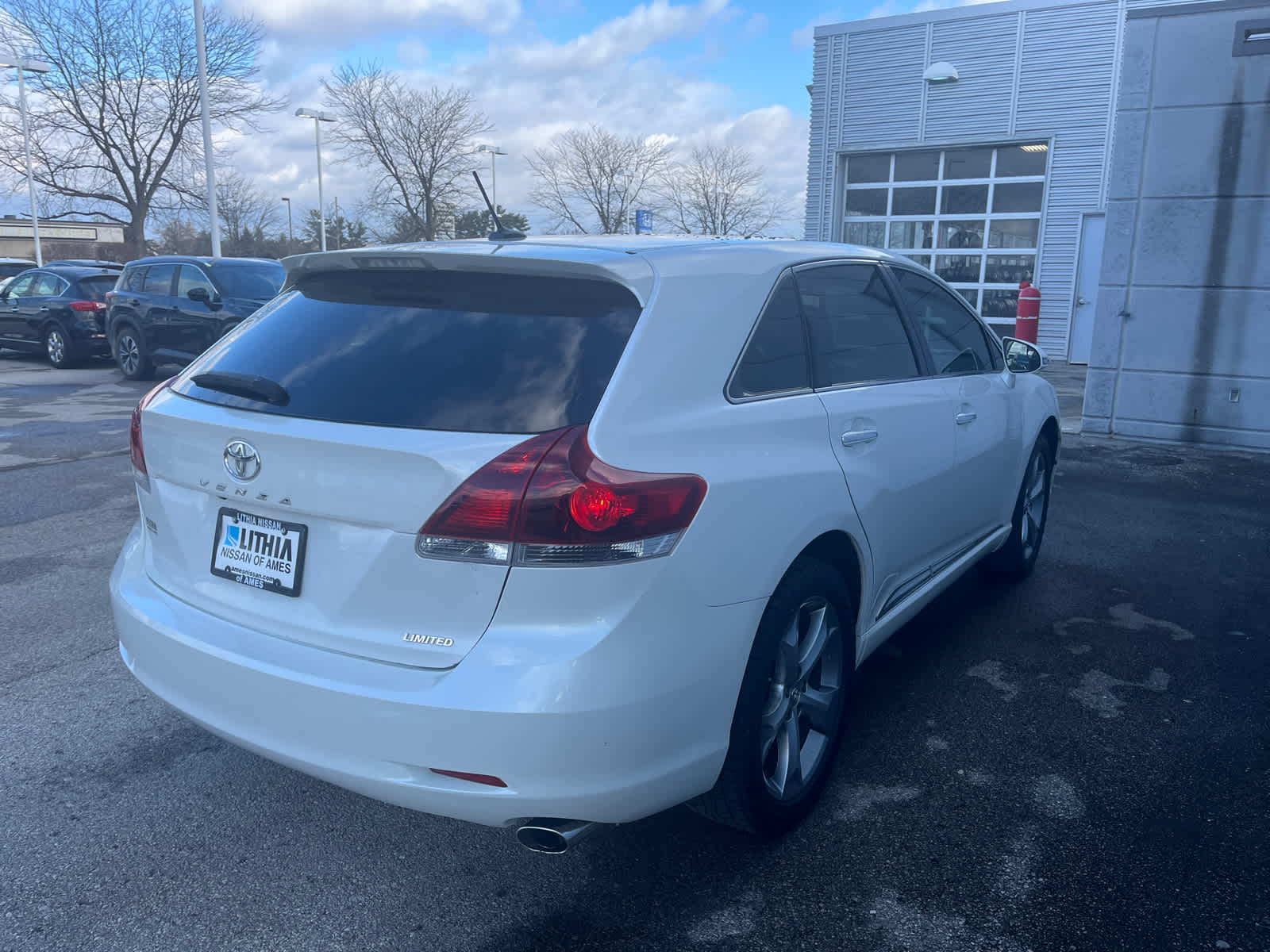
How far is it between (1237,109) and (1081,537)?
537 centimetres

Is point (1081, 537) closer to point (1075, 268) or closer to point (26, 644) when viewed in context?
point (26, 644)

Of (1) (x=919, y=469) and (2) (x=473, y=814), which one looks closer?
(2) (x=473, y=814)

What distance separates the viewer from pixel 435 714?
2.14 m

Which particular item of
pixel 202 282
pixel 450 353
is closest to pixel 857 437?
pixel 450 353

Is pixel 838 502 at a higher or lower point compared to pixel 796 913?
higher

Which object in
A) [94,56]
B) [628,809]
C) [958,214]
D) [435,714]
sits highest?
[94,56]

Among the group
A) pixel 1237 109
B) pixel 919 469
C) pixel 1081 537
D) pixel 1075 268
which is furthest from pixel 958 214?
pixel 919 469

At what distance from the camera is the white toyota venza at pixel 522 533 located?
7.11 feet

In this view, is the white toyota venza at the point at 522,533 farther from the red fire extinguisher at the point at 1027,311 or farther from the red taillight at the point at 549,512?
the red fire extinguisher at the point at 1027,311

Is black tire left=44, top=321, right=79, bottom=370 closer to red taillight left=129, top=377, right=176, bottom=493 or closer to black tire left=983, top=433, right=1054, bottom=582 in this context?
red taillight left=129, top=377, right=176, bottom=493

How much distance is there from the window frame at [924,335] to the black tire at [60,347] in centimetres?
1652

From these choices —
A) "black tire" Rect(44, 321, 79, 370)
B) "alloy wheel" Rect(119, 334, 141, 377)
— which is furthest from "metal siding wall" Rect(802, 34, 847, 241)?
"black tire" Rect(44, 321, 79, 370)

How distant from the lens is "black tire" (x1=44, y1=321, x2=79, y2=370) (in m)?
16.9

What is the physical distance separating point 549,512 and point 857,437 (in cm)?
126
